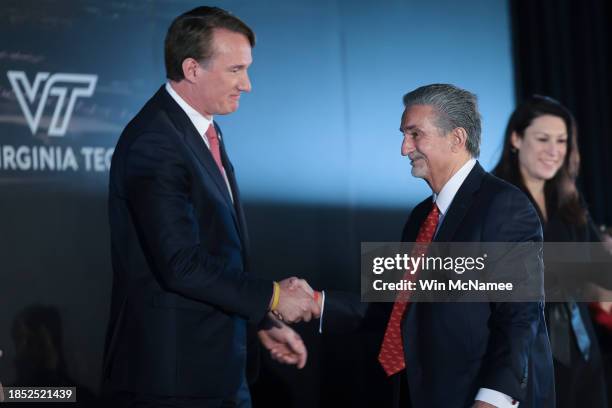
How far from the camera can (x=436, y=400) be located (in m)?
2.49

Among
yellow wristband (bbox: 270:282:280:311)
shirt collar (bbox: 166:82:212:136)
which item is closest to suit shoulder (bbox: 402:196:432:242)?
yellow wristband (bbox: 270:282:280:311)

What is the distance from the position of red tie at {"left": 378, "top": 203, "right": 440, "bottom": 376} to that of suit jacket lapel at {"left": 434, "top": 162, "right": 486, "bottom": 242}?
99 mm

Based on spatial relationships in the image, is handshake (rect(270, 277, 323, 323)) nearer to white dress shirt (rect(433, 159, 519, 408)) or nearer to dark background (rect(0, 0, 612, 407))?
white dress shirt (rect(433, 159, 519, 408))

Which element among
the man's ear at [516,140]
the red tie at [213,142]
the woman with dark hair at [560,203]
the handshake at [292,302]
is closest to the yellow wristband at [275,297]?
the handshake at [292,302]

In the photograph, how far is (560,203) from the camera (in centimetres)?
387

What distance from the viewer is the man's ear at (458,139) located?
266 cm

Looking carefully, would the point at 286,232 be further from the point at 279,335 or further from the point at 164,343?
the point at 164,343

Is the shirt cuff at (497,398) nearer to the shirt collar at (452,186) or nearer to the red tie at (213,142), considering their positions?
the shirt collar at (452,186)

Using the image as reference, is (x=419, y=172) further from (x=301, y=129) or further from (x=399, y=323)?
(x=301, y=129)

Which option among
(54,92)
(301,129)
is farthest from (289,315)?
(301,129)

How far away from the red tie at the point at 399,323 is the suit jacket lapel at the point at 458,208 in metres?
0.10

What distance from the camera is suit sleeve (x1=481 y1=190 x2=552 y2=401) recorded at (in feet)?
7.65

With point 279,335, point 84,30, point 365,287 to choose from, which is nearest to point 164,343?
point 279,335

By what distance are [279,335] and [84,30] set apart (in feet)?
6.08
